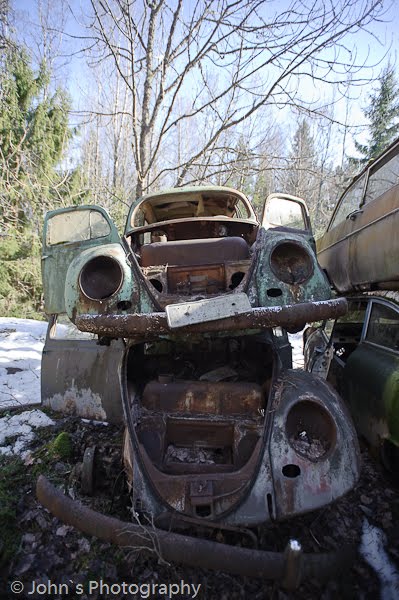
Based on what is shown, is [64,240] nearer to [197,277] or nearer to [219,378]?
[197,277]

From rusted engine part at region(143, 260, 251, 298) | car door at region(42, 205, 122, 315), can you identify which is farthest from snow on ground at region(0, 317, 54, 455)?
rusted engine part at region(143, 260, 251, 298)

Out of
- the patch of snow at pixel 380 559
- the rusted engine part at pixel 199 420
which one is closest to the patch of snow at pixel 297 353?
the rusted engine part at pixel 199 420

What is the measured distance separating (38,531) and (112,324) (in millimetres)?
1337

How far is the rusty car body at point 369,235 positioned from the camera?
9.24ft

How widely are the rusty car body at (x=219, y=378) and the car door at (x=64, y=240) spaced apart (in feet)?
1.68

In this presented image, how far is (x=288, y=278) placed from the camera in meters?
2.44

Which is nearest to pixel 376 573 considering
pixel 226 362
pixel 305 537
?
pixel 305 537

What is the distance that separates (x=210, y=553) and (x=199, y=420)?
0.82 metres

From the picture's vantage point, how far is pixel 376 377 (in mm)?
2650

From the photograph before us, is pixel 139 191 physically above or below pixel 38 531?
above

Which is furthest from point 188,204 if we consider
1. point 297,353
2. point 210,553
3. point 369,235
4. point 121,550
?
point 297,353

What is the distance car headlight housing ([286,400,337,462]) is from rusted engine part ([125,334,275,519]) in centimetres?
20

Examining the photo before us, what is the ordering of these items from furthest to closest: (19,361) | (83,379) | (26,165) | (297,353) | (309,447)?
(26,165) < (297,353) < (19,361) < (83,379) < (309,447)

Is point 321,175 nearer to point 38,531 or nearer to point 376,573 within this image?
point 376,573
